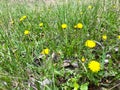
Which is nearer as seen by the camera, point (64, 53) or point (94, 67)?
point (94, 67)

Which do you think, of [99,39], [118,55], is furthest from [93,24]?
[118,55]

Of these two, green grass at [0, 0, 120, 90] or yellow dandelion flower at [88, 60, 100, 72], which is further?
green grass at [0, 0, 120, 90]

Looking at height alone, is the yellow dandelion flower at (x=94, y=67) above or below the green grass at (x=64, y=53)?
above

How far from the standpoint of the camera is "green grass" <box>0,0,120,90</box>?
57.8 inches

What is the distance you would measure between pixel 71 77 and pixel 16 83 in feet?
1.24

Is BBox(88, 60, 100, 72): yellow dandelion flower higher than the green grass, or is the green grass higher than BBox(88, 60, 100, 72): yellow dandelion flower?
BBox(88, 60, 100, 72): yellow dandelion flower

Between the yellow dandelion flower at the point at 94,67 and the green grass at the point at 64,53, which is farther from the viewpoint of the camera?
Result: the green grass at the point at 64,53

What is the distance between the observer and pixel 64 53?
70.8 inches

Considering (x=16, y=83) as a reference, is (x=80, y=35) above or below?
above

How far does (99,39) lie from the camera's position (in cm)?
194

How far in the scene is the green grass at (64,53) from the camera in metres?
1.47

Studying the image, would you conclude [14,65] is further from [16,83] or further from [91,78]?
[91,78]

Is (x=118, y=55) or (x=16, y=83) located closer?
(x=16, y=83)

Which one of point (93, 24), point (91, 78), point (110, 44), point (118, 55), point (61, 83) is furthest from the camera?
point (93, 24)
